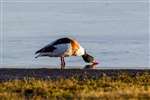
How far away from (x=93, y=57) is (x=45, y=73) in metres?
4.52

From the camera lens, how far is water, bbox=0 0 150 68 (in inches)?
875

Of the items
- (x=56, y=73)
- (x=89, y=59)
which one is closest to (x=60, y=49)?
(x=89, y=59)

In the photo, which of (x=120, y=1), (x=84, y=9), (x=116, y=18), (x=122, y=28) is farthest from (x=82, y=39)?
(x=120, y=1)

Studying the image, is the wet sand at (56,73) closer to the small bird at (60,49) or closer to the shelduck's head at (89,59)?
the small bird at (60,49)

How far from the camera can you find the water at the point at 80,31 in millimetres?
22234

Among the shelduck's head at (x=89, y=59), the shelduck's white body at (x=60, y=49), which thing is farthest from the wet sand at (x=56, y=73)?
the shelduck's head at (x=89, y=59)

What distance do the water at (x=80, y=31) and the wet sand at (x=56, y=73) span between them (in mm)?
2350

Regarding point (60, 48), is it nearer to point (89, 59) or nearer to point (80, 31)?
point (89, 59)

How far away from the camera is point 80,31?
30.0 m

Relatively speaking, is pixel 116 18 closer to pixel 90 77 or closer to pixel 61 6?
pixel 61 6

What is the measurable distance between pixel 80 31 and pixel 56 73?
495 inches

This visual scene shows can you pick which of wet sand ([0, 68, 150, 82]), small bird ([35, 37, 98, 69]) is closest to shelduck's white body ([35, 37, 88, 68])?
small bird ([35, 37, 98, 69])

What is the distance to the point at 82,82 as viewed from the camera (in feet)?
51.0

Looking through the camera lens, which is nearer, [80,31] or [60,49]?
[60,49]
